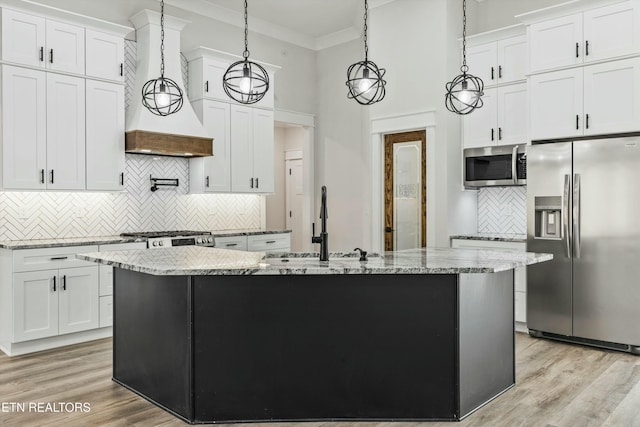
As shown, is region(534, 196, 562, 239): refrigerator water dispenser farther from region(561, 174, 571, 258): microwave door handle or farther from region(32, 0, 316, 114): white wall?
region(32, 0, 316, 114): white wall

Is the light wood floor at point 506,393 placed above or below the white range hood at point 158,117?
below

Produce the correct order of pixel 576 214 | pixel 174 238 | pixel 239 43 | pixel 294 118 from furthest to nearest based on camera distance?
pixel 294 118 < pixel 239 43 < pixel 174 238 < pixel 576 214

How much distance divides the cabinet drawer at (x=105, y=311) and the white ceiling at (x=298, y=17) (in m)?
3.43

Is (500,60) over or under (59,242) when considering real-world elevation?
over

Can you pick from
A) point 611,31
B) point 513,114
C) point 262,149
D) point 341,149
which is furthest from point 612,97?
point 262,149

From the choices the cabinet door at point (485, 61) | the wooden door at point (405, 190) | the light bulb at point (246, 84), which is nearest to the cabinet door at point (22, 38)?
the light bulb at point (246, 84)

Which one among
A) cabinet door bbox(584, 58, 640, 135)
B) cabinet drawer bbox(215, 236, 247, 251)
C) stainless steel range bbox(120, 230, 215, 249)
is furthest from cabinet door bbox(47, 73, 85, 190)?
cabinet door bbox(584, 58, 640, 135)

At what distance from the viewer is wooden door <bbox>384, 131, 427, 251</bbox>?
240 inches

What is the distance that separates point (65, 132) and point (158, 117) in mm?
A: 911

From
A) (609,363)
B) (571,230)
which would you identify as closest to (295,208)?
(571,230)

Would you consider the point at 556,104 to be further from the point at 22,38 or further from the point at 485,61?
the point at 22,38

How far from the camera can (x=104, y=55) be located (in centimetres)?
517

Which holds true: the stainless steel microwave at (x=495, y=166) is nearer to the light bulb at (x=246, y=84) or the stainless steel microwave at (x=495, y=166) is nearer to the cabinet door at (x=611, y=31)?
the cabinet door at (x=611, y=31)

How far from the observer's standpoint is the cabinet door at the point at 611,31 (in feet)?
14.7
